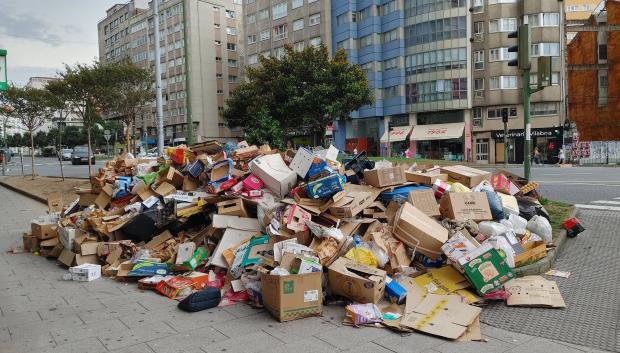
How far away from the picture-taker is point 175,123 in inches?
2694

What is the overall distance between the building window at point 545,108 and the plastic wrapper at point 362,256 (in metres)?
39.4

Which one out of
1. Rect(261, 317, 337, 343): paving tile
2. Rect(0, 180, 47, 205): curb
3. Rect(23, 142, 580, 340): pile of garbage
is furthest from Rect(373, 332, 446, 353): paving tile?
Rect(0, 180, 47, 205): curb

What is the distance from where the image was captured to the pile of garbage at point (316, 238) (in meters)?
4.66

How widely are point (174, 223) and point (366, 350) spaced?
14.0 feet

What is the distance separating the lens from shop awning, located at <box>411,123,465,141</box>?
41500mm

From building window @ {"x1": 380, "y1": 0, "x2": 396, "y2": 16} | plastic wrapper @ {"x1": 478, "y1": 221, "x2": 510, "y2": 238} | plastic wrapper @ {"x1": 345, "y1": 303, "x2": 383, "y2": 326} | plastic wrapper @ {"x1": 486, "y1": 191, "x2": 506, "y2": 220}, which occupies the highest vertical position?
building window @ {"x1": 380, "y1": 0, "x2": 396, "y2": 16}

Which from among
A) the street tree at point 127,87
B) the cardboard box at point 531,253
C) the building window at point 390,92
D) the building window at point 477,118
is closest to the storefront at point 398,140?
the building window at point 390,92

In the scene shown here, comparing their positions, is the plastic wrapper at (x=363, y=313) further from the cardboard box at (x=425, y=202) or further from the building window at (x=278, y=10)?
the building window at (x=278, y=10)

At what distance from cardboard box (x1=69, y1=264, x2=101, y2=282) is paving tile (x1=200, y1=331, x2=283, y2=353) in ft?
9.67

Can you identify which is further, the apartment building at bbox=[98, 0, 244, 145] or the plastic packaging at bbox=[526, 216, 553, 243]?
the apartment building at bbox=[98, 0, 244, 145]

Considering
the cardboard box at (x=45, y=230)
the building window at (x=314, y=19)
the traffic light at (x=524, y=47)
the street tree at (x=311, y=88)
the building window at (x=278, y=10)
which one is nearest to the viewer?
the cardboard box at (x=45, y=230)

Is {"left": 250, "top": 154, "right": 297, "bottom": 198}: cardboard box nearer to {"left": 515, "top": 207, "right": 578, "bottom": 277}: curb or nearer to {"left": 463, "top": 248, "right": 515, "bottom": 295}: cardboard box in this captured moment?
{"left": 463, "top": 248, "right": 515, "bottom": 295}: cardboard box

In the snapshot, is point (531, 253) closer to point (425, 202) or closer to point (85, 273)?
point (425, 202)

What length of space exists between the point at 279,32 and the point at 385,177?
167 feet
